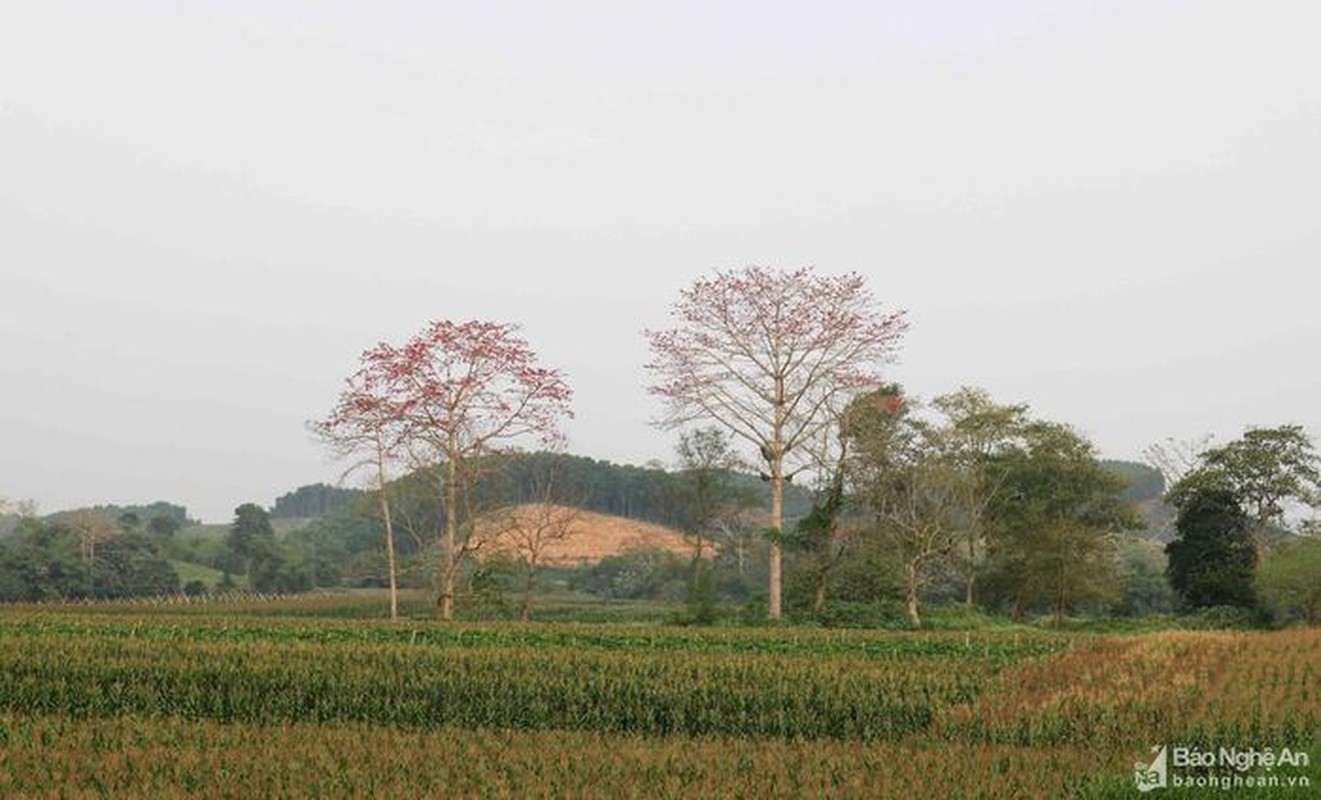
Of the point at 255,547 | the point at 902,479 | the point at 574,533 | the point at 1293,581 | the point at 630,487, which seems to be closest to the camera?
the point at 574,533

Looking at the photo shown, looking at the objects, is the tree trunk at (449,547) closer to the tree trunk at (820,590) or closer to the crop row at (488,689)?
the tree trunk at (820,590)

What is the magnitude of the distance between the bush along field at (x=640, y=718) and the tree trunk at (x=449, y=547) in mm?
13477

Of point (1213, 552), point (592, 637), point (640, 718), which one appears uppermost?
point (1213, 552)

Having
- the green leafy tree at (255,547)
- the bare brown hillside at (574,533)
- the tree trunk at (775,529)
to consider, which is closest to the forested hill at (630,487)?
the bare brown hillside at (574,533)

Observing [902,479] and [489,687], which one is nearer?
[489,687]

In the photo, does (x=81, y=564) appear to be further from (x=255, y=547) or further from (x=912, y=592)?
(x=912, y=592)

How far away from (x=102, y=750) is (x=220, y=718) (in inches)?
164

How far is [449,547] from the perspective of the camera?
42.4 m

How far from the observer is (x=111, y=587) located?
257ft

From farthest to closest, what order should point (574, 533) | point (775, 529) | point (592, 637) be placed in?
point (574, 533), point (775, 529), point (592, 637)

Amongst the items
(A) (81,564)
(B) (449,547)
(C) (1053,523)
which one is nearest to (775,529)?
(B) (449,547)

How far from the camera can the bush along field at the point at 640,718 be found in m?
13.5

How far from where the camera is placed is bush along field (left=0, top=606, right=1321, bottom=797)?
44.4 feet

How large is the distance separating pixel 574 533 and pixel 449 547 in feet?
17.6
